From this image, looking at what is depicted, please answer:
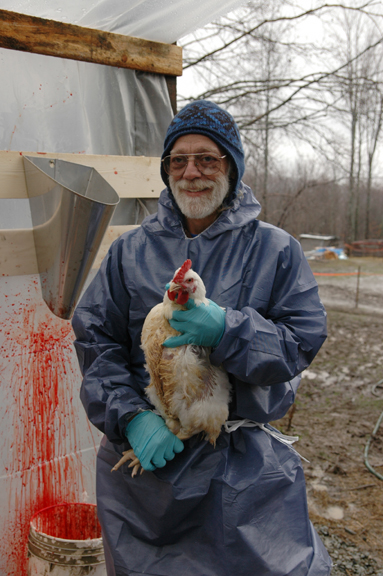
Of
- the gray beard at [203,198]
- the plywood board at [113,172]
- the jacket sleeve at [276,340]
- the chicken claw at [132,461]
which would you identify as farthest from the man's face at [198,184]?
the chicken claw at [132,461]

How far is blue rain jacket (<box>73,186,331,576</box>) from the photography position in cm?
147

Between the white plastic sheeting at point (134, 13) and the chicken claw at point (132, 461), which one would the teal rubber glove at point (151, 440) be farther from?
the white plastic sheeting at point (134, 13)

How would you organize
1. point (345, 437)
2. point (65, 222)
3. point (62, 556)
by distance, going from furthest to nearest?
point (345, 437) < point (62, 556) < point (65, 222)

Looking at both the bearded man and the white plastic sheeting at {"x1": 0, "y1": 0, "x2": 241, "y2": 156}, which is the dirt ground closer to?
the bearded man

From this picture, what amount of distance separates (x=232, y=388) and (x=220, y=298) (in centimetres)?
36

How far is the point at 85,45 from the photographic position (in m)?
2.36

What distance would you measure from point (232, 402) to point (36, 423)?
1.36 metres

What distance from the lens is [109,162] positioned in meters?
2.44

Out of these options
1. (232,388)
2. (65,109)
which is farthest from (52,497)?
(65,109)

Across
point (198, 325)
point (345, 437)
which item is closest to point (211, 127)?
point (198, 325)

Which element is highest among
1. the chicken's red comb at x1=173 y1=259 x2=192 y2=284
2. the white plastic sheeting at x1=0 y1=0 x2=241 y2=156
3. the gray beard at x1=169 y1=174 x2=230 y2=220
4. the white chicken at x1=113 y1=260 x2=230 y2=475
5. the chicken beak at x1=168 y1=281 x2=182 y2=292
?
the white plastic sheeting at x1=0 y1=0 x2=241 y2=156

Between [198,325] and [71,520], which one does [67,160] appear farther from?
[71,520]

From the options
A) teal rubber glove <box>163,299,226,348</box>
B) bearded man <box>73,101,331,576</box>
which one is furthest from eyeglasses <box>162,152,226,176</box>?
teal rubber glove <box>163,299,226,348</box>

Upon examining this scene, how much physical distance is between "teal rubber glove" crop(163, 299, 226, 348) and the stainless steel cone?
0.67 metres
